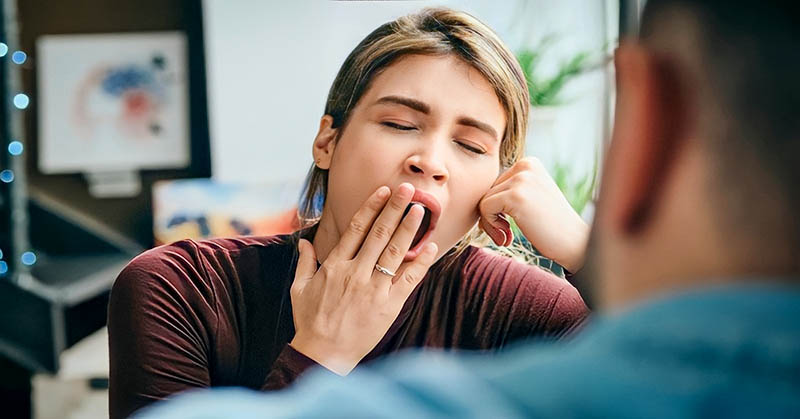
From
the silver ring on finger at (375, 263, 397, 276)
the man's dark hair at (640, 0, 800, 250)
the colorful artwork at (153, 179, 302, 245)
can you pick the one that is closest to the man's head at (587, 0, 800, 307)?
the man's dark hair at (640, 0, 800, 250)

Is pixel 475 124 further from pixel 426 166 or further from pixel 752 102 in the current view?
pixel 752 102

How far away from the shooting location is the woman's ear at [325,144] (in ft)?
2.39

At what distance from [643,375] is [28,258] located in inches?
73.6

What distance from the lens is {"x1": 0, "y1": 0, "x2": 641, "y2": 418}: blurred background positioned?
2.58 feet

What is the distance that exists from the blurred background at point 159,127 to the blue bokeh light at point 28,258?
0.01 metres

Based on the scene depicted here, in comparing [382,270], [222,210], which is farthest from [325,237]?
[222,210]

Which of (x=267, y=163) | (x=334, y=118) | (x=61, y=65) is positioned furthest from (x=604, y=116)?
(x=61, y=65)

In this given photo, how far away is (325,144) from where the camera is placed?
0.73 meters

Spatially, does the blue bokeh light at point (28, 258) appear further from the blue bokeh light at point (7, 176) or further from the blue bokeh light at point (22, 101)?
the blue bokeh light at point (22, 101)

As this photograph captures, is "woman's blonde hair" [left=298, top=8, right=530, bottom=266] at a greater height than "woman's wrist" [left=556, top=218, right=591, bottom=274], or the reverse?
"woman's blonde hair" [left=298, top=8, right=530, bottom=266]

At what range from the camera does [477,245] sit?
715mm

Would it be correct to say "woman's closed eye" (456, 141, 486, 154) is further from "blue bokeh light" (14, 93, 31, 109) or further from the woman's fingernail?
"blue bokeh light" (14, 93, 31, 109)

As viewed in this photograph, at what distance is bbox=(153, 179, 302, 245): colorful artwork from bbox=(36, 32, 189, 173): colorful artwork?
599mm

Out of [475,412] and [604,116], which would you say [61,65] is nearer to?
[604,116]
